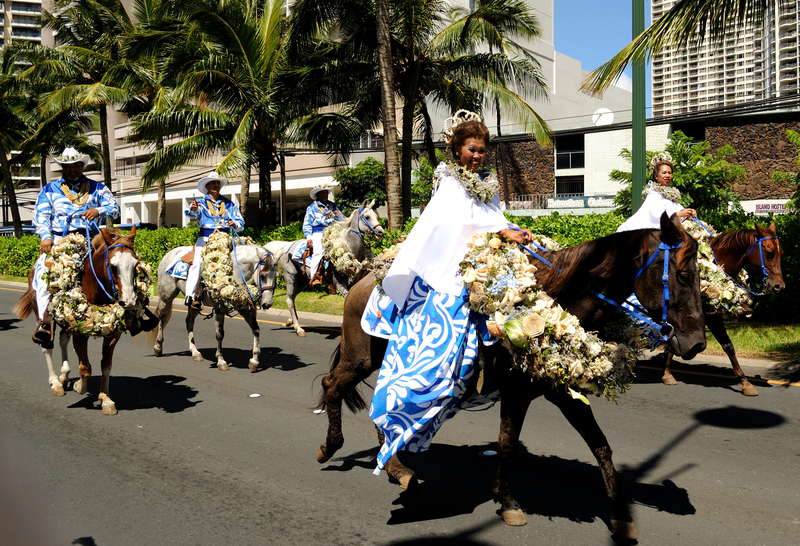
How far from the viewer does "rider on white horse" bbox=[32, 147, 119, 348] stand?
7.59 metres

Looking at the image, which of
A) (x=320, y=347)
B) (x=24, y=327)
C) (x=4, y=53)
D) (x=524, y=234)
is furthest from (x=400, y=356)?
(x=4, y=53)

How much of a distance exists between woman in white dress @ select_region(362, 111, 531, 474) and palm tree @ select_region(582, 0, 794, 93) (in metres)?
5.70

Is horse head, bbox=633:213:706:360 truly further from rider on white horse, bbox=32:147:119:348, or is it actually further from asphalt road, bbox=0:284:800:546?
rider on white horse, bbox=32:147:119:348

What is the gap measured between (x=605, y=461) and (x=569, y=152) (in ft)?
120

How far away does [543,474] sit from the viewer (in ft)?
17.7

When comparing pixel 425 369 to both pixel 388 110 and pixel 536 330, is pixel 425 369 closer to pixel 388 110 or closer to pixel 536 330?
pixel 536 330

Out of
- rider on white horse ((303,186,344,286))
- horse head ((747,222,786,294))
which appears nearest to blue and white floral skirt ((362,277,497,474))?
horse head ((747,222,786,294))

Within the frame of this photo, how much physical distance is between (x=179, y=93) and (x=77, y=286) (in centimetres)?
1442

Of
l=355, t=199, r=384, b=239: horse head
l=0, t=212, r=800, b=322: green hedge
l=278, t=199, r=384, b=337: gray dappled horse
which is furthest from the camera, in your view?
l=0, t=212, r=800, b=322: green hedge

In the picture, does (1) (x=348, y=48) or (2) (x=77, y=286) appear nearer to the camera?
(2) (x=77, y=286)

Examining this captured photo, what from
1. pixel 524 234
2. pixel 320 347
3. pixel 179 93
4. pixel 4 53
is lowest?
pixel 320 347

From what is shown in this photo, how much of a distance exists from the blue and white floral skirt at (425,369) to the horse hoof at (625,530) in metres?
1.27

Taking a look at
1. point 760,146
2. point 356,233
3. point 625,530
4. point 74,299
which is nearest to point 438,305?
point 625,530

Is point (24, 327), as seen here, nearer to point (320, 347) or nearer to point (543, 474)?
point (320, 347)
